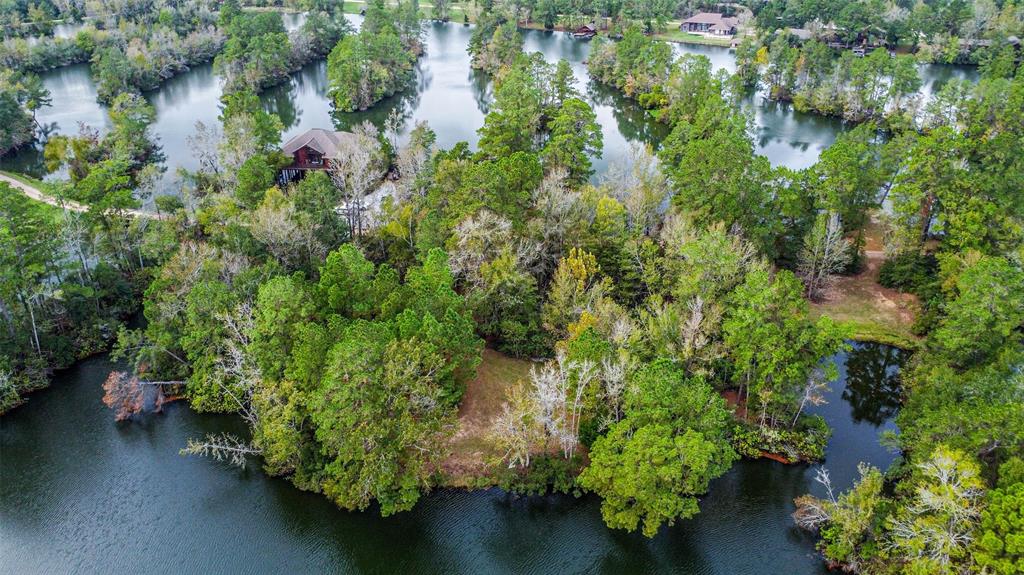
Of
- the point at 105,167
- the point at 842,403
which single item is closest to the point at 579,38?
the point at 105,167

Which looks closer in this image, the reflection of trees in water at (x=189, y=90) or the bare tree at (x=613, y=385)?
the bare tree at (x=613, y=385)

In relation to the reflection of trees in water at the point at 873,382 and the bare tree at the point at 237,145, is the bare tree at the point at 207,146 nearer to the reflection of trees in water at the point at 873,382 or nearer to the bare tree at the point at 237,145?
the bare tree at the point at 237,145

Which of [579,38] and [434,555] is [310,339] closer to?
[434,555]

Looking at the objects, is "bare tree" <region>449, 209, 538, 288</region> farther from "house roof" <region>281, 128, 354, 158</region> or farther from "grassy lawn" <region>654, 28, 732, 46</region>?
"grassy lawn" <region>654, 28, 732, 46</region>

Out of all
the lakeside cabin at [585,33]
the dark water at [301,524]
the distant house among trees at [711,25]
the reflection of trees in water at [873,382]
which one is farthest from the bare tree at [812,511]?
the distant house among trees at [711,25]

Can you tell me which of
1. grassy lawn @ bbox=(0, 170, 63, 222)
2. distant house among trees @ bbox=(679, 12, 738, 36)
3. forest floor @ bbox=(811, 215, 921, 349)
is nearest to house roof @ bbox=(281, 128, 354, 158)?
grassy lawn @ bbox=(0, 170, 63, 222)

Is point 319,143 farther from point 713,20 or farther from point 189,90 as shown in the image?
point 713,20

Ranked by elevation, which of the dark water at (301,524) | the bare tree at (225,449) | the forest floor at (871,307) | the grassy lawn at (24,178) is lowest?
the dark water at (301,524)
